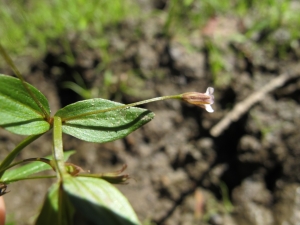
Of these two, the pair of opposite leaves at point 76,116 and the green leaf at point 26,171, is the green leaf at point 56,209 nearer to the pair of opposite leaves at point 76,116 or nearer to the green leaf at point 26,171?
the pair of opposite leaves at point 76,116

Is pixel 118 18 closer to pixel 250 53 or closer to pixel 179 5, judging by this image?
pixel 179 5

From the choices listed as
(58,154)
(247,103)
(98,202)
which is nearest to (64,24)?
(247,103)

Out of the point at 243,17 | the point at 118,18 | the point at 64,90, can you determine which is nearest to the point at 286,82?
the point at 243,17

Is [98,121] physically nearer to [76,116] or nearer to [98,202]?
[76,116]

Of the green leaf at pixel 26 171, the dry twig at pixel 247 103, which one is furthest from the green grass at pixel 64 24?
the green leaf at pixel 26 171

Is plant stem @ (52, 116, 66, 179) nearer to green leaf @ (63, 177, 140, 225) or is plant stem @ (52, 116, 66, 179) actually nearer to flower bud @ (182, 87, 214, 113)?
green leaf @ (63, 177, 140, 225)

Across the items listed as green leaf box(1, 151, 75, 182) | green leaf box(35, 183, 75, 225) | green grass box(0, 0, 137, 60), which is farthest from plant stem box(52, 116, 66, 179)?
green grass box(0, 0, 137, 60)
